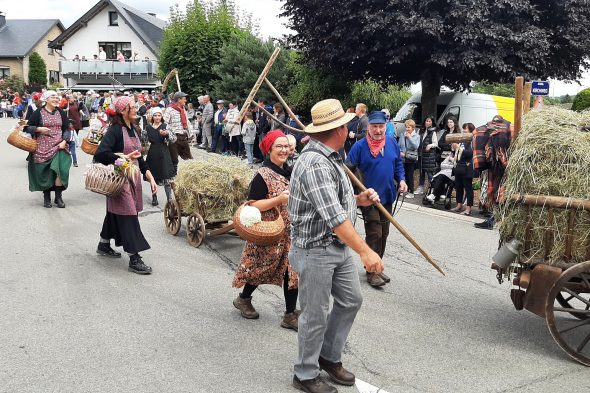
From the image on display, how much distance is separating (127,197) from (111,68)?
44.8m

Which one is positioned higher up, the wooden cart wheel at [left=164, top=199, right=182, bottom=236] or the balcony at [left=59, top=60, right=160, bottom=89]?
the balcony at [left=59, top=60, right=160, bottom=89]

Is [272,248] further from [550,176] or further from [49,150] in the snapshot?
[49,150]

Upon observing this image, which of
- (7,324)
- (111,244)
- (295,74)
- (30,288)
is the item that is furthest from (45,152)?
(295,74)

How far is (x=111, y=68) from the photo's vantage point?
48.2 m

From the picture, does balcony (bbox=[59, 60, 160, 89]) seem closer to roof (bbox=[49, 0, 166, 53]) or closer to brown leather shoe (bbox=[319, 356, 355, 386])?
roof (bbox=[49, 0, 166, 53])

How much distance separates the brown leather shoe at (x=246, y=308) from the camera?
540 cm

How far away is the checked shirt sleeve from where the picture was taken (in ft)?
11.9

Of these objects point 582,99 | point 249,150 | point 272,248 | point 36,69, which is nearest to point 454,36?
point 582,99

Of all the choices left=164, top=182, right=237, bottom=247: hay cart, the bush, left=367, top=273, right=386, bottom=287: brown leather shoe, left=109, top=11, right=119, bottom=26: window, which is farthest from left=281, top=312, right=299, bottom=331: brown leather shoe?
left=109, top=11, right=119, bottom=26: window

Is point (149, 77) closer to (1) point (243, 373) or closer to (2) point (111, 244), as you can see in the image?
(2) point (111, 244)

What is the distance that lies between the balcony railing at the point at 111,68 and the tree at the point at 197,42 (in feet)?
71.4

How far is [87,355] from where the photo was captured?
4.54 m

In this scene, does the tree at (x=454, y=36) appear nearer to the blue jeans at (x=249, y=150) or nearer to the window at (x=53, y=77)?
the blue jeans at (x=249, y=150)

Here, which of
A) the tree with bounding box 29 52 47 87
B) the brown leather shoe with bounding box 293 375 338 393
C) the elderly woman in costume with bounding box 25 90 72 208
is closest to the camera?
the brown leather shoe with bounding box 293 375 338 393
